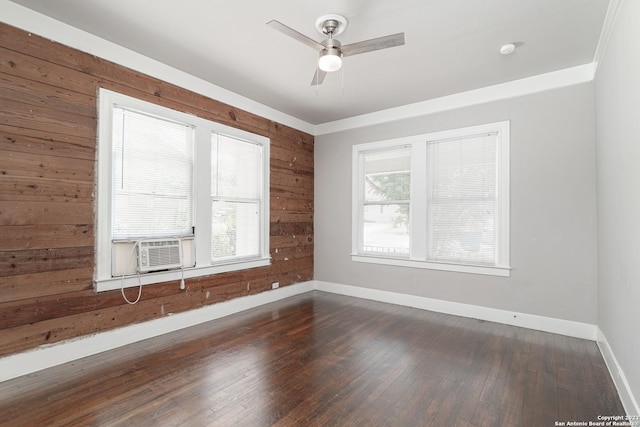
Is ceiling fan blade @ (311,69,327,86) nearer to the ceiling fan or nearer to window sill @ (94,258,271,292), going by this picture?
the ceiling fan

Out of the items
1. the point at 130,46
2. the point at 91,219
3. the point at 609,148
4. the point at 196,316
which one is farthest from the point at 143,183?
the point at 609,148

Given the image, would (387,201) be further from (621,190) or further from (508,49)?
(621,190)

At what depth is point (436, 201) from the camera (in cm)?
422

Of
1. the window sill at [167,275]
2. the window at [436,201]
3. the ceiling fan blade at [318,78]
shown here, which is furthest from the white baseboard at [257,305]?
the ceiling fan blade at [318,78]

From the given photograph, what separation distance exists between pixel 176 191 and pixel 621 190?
394 cm

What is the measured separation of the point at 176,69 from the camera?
343cm

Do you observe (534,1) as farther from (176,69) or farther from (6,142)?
(6,142)

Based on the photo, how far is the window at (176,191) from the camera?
9.58ft

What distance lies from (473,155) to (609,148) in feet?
4.91

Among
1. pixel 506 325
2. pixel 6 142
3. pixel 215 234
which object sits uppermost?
pixel 6 142

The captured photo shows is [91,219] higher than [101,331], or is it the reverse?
[91,219]

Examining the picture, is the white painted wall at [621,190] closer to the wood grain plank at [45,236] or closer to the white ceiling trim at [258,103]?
the white ceiling trim at [258,103]

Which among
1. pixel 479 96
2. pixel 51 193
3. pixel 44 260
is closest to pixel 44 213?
pixel 51 193

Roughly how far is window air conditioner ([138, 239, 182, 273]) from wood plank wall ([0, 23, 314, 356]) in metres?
0.24
